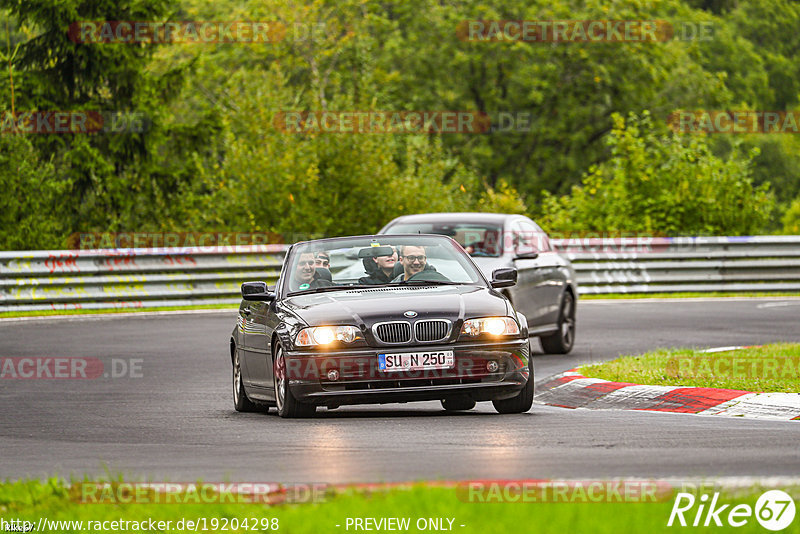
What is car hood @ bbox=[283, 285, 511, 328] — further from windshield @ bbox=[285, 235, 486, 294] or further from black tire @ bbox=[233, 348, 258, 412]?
Answer: black tire @ bbox=[233, 348, 258, 412]

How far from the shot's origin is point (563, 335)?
1898cm

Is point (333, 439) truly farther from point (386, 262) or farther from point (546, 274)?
point (546, 274)

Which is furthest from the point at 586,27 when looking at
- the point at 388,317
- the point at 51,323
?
the point at 388,317

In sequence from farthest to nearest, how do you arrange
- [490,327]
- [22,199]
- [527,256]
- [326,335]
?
[22,199] < [527,256] < [490,327] < [326,335]

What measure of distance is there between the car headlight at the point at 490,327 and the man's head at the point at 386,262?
127 cm

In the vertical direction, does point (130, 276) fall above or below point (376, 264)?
below

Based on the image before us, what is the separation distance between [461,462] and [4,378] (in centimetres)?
889

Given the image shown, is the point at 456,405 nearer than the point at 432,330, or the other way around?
the point at 432,330

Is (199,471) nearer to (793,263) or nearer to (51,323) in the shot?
(51,323)

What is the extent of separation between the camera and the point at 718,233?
1391 inches

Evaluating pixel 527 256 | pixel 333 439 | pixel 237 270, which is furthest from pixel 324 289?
pixel 237 270

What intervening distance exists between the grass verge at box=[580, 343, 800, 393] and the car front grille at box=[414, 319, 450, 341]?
103 inches

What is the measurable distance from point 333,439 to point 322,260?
2874 millimetres

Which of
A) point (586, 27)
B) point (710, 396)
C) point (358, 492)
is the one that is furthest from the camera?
point (586, 27)
